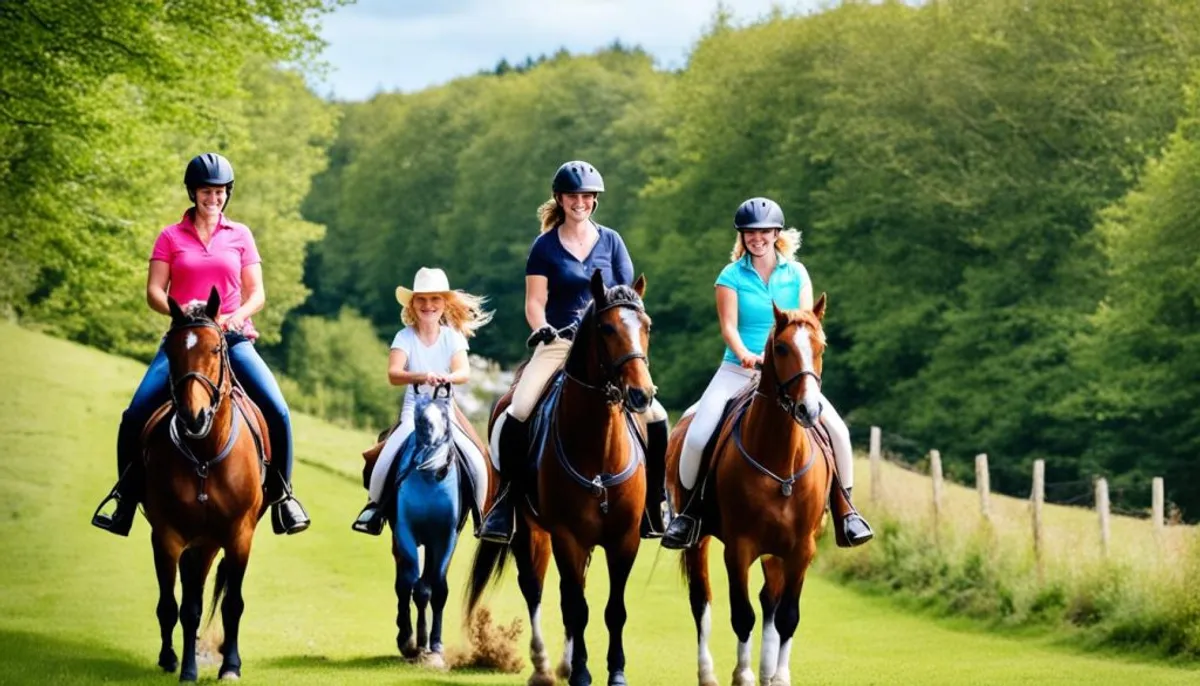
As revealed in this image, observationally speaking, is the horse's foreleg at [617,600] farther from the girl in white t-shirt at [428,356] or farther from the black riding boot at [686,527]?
the girl in white t-shirt at [428,356]

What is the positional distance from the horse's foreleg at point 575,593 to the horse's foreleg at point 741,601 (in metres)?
1.07

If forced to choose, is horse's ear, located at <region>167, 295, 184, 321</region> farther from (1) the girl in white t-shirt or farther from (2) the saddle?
(1) the girl in white t-shirt

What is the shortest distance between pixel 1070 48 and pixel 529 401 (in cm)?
4297

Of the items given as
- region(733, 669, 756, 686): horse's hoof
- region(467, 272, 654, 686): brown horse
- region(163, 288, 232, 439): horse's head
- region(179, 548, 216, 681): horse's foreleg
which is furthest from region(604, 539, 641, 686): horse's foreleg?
region(179, 548, 216, 681): horse's foreleg

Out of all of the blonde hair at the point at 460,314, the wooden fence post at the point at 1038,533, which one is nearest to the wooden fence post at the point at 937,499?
the wooden fence post at the point at 1038,533

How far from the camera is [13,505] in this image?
32.8 metres

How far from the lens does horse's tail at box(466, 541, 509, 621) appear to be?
16125mm

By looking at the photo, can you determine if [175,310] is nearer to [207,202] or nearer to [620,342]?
[207,202]

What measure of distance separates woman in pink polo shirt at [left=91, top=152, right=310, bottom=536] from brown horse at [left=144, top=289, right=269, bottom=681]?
0.18 meters

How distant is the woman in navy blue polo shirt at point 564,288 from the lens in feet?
44.3

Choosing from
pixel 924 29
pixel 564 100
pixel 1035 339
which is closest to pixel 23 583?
pixel 1035 339

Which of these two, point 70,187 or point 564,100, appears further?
point 564,100

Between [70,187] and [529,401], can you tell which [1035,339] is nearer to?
[70,187]

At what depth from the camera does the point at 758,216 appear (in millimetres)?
13719
